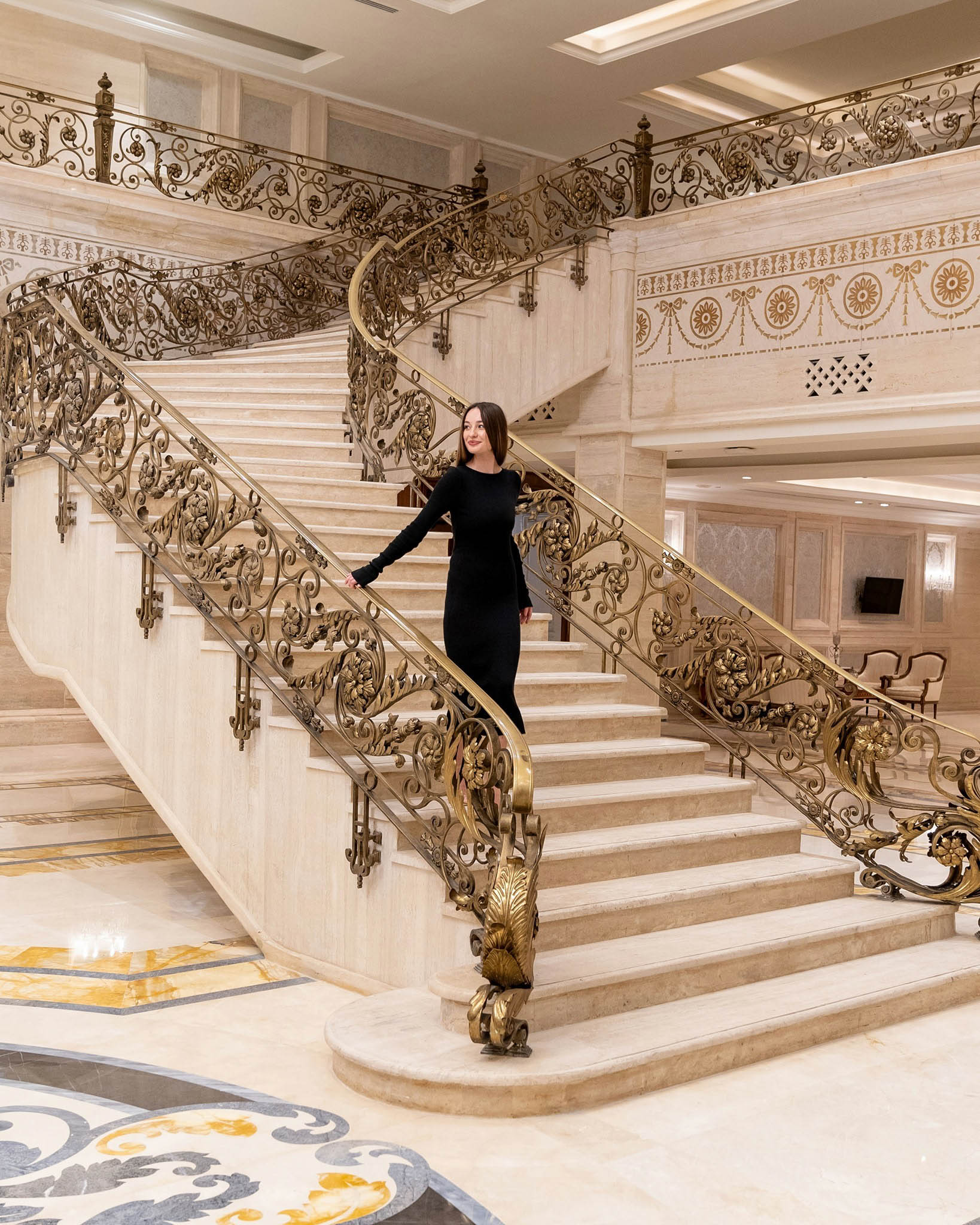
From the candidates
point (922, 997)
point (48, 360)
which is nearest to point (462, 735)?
point (922, 997)

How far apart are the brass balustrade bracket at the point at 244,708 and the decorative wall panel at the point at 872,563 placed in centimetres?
1476

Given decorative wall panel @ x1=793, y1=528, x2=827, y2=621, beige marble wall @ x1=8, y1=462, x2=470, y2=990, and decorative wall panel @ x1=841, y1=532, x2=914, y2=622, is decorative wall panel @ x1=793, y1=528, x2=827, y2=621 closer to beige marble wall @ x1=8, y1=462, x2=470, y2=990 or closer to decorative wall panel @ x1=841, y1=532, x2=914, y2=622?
decorative wall panel @ x1=841, y1=532, x2=914, y2=622

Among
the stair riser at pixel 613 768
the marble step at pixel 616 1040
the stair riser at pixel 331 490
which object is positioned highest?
the stair riser at pixel 331 490

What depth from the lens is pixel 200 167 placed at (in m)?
11.7

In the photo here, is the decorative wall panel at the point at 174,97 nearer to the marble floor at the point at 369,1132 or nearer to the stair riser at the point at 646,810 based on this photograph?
the stair riser at the point at 646,810

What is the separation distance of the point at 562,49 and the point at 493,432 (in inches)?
405

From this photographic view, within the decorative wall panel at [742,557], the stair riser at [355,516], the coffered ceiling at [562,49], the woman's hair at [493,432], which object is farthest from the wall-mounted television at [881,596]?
the woman's hair at [493,432]

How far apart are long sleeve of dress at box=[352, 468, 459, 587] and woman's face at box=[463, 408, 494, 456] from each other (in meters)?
0.10

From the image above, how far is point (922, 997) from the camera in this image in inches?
173

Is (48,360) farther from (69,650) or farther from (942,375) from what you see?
(942,375)

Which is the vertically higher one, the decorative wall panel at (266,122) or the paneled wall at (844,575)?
the decorative wall panel at (266,122)

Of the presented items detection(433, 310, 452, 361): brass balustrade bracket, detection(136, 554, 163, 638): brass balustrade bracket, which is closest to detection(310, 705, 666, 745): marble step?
detection(136, 554, 163, 638): brass balustrade bracket

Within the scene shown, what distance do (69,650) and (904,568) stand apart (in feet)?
51.0

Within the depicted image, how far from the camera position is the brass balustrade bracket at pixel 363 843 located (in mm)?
4305
